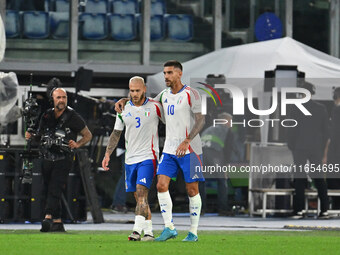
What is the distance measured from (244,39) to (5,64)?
601 centimetres

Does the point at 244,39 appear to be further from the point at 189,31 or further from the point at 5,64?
the point at 5,64

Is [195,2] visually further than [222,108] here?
Yes

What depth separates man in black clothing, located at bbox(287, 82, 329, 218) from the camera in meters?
21.5

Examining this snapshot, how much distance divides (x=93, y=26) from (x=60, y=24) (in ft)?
2.70

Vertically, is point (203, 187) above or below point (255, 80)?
below

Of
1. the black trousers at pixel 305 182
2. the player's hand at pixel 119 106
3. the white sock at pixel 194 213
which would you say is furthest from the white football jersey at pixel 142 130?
the black trousers at pixel 305 182

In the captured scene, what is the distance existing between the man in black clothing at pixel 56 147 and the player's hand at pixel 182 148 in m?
3.41

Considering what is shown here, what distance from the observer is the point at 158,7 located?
30.1 meters

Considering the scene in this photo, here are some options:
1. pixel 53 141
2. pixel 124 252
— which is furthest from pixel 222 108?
pixel 124 252

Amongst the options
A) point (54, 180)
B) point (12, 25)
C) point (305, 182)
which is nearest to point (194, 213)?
point (54, 180)

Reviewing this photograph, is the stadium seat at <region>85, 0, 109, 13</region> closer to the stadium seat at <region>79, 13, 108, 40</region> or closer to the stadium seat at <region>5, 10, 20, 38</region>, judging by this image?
the stadium seat at <region>79, 13, 108, 40</region>

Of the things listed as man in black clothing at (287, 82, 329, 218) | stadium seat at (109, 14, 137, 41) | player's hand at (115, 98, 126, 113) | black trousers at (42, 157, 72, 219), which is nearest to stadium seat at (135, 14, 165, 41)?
stadium seat at (109, 14, 137, 41)

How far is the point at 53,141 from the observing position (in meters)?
17.0

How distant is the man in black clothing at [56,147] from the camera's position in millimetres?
17000
